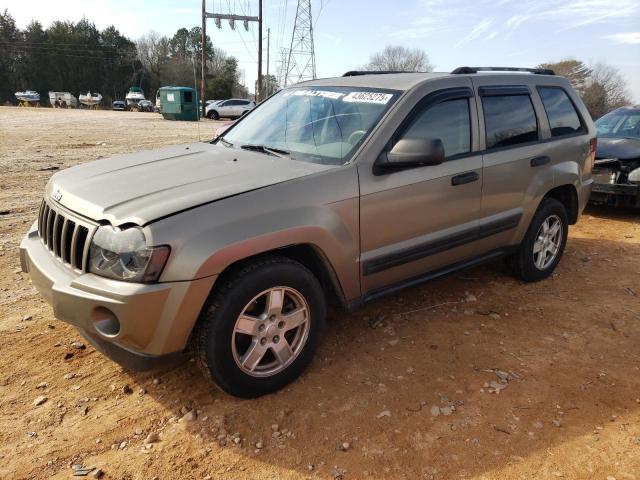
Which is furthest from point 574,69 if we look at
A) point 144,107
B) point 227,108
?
point 144,107

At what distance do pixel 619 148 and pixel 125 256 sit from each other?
730 centimetres

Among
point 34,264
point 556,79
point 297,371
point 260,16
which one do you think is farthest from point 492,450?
point 260,16

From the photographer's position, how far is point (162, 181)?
2932 millimetres

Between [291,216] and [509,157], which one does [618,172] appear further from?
[291,216]

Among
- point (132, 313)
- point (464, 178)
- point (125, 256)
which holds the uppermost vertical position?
point (464, 178)

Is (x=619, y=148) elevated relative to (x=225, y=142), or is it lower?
lower

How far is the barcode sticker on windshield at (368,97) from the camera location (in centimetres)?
341

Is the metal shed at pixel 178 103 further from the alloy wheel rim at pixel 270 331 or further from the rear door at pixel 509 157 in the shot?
the alloy wheel rim at pixel 270 331

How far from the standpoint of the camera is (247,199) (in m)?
2.65

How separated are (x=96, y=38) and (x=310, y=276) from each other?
8738cm

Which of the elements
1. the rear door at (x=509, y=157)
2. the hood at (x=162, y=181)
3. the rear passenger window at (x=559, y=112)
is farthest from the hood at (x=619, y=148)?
the hood at (x=162, y=181)

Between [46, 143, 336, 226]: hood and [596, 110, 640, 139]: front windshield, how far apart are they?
Answer: 675 centimetres

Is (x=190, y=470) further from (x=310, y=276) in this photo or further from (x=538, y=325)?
(x=538, y=325)

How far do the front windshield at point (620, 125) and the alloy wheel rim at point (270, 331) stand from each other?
705 centimetres
